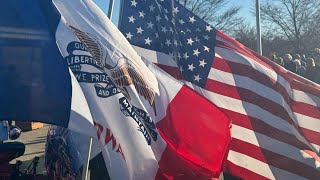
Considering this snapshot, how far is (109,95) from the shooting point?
3.46 meters

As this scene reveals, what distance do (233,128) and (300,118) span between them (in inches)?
29.0

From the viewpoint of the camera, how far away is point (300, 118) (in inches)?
188

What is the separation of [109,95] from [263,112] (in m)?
1.74

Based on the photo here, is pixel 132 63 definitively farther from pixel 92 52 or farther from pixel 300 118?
pixel 300 118

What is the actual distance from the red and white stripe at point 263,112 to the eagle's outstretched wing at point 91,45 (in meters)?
0.93

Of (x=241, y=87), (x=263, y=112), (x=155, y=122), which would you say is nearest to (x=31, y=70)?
(x=155, y=122)

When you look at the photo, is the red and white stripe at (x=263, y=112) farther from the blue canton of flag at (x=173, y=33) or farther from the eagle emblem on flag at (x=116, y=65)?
the eagle emblem on flag at (x=116, y=65)

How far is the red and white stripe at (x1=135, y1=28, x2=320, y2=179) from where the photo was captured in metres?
4.46

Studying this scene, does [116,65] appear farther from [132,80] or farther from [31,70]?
[31,70]

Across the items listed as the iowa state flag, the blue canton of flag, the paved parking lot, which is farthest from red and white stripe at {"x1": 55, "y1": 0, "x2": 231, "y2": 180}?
the paved parking lot

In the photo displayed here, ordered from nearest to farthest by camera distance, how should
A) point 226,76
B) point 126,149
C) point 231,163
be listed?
point 126,149
point 231,163
point 226,76

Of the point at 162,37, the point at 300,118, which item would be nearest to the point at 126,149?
the point at 162,37

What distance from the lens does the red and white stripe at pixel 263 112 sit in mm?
4461

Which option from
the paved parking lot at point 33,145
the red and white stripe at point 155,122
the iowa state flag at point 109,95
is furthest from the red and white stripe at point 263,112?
the paved parking lot at point 33,145
